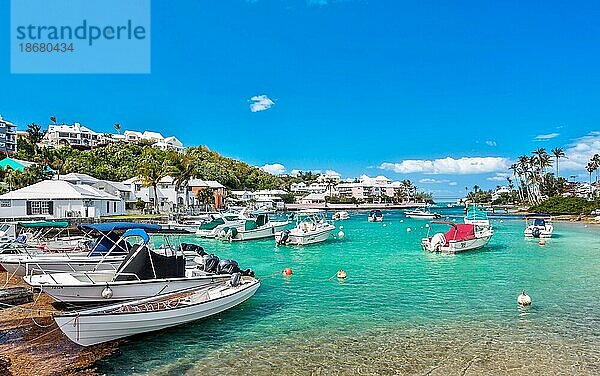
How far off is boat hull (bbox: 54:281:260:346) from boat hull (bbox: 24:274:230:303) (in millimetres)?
1549

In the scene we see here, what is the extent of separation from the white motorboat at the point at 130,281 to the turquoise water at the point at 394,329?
159 centimetres

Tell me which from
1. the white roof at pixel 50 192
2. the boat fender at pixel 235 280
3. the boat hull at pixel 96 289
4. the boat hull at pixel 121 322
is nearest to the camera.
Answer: the boat hull at pixel 121 322

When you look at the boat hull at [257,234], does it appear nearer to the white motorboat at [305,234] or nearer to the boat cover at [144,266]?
the white motorboat at [305,234]

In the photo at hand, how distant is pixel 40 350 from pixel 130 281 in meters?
2.97

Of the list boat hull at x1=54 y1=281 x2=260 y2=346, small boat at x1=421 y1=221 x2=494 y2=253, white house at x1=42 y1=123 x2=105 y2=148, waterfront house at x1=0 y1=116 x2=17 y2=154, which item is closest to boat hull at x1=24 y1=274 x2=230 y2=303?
boat hull at x1=54 y1=281 x2=260 y2=346

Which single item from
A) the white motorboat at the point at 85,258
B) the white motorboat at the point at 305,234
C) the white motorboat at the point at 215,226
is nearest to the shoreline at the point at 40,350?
the white motorboat at the point at 85,258

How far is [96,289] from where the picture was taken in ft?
41.6

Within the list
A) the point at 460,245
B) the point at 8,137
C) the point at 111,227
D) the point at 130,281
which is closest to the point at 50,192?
the point at 111,227

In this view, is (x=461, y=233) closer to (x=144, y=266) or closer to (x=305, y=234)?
(x=305, y=234)

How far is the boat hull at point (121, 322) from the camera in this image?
9.96 metres

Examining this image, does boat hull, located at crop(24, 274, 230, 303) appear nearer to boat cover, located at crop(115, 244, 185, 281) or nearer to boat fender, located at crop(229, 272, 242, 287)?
boat cover, located at crop(115, 244, 185, 281)

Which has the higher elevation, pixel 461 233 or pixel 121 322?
pixel 461 233

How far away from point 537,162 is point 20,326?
12626cm

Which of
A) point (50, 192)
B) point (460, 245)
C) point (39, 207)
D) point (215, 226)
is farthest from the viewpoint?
point (39, 207)
